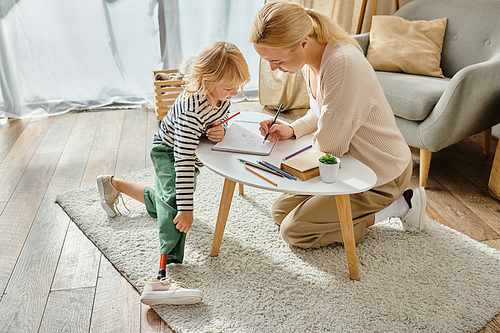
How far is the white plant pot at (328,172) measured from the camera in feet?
3.45

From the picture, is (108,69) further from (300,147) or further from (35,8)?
(300,147)

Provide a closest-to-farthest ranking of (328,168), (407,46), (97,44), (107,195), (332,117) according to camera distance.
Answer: (328,168) → (332,117) → (107,195) → (407,46) → (97,44)

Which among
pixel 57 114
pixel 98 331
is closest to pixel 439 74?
pixel 98 331

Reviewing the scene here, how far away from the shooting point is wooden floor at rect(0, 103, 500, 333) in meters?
1.21

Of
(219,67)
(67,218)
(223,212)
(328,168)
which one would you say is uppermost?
(219,67)

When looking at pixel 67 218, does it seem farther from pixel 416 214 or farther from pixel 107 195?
pixel 416 214

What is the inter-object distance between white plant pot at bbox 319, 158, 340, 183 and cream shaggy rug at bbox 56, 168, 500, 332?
415 mm

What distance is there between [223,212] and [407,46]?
1549 mm

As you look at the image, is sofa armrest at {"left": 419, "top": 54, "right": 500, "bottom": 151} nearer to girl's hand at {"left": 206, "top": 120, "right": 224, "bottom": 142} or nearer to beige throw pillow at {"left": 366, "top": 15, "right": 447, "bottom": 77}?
beige throw pillow at {"left": 366, "top": 15, "right": 447, "bottom": 77}

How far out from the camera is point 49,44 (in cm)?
279

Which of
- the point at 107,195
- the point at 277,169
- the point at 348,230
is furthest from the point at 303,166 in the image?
the point at 107,195

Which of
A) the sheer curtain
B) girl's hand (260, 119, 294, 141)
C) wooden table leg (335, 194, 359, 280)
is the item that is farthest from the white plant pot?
the sheer curtain

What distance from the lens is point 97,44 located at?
2871 mm

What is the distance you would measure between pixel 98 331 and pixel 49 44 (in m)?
2.32
